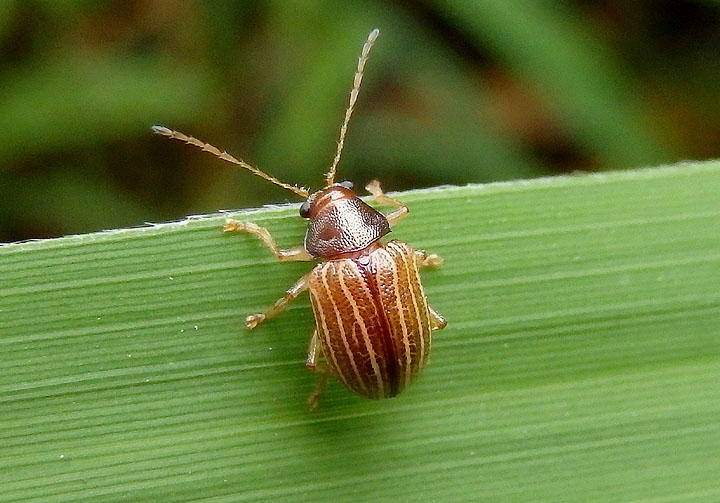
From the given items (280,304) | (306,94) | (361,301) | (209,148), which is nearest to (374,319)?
(361,301)

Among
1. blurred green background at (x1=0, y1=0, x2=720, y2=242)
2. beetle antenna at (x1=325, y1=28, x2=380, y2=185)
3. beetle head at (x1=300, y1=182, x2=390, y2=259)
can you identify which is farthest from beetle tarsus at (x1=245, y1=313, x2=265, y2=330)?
blurred green background at (x1=0, y1=0, x2=720, y2=242)

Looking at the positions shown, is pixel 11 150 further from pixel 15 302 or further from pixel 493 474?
pixel 493 474

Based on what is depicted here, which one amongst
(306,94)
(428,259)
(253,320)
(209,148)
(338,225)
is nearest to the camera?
(253,320)

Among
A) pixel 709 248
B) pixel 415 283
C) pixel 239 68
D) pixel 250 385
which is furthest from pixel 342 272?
pixel 239 68

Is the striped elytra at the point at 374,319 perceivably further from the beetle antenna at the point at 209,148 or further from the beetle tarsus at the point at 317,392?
the beetle antenna at the point at 209,148

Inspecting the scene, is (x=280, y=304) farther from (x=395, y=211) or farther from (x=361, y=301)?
(x=395, y=211)
